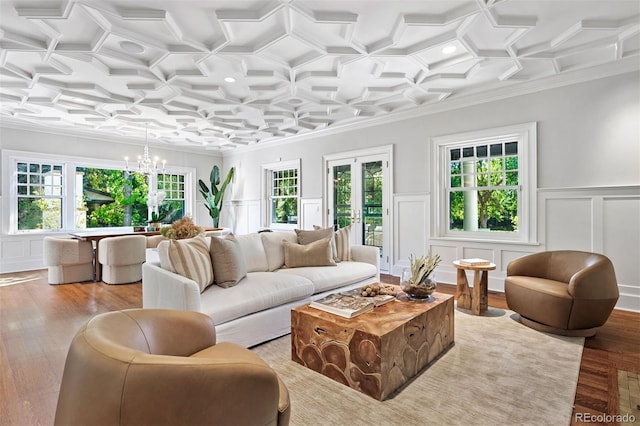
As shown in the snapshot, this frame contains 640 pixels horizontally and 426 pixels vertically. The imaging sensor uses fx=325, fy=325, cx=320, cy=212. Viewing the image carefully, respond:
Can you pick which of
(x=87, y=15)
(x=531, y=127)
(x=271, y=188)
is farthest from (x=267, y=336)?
(x=271, y=188)

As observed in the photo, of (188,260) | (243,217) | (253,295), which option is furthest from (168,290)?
(243,217)

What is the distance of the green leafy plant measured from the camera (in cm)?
812

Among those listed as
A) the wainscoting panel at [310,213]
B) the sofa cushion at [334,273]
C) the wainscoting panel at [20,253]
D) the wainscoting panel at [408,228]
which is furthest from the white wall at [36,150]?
the wainscoting panel at [408,228]

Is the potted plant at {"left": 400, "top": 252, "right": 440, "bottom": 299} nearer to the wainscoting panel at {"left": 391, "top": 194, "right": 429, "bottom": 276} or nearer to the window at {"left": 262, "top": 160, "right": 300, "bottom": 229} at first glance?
the wainscoting panel at {"left": 391, "top": 194, "right": 429, "bottom": 276}

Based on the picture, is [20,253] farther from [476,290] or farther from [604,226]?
[604,226]

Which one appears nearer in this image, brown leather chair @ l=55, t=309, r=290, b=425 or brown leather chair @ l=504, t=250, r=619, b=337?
brown leather chair @ l=55, t=309, r=290, b=425

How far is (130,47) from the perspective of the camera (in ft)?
10.4

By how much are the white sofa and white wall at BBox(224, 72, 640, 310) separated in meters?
1.86

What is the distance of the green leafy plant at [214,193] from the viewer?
26.7 feet

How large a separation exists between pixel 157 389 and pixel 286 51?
3188mm

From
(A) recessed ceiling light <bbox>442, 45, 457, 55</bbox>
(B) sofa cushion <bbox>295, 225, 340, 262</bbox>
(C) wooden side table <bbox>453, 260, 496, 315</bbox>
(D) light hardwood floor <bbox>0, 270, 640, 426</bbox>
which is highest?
(A) recessed ceiling light <bbox>442, 45, 457, 55</bbox>

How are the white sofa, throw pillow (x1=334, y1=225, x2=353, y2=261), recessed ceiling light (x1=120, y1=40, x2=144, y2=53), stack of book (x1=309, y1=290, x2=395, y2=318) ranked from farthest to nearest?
throw pillow (x1=334, y1=225, x2=353, y2=261), recessed ceiling light (x1=120, y1=40, x2=144, y2=53), the white sofa, stack of book (x1=309, y1=290, x2=395, y2=318)

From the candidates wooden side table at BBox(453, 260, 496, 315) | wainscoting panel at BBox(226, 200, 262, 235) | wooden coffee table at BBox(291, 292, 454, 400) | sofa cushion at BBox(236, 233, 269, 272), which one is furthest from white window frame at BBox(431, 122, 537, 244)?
wainscoting panel at BBox(226, 200, 262, 235)

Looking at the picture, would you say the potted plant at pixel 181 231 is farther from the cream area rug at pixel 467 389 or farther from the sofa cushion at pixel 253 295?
the cream area rug at pixel 467 389
